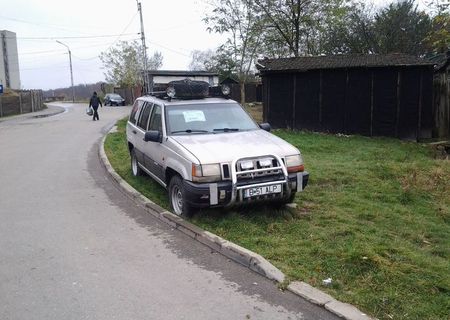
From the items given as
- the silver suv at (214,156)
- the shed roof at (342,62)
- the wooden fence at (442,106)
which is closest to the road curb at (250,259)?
the silver suv at (214,156)

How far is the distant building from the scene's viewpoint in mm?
70700

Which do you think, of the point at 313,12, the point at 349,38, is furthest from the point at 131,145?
the point at 349,38

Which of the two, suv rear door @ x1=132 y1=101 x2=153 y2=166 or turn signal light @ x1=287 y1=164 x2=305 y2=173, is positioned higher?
suv rear door @ x1=132 y1=101 x2=153 y2=166

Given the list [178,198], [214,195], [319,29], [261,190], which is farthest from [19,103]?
[261,190]

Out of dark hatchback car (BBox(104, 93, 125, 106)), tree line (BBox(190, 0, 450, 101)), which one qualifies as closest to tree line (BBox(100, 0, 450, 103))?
tree line (BBox(190, 0, 450, 101))

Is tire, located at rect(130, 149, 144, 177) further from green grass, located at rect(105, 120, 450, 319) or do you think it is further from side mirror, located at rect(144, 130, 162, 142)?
side mirror, located at rect(144, 130, 162, 142)

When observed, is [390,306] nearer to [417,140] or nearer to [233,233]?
[233,233]

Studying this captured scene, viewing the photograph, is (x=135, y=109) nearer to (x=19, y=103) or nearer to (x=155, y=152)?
(x=155, y=152)

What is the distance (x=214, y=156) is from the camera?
6066 millimetres

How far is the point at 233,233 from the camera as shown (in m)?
5.81

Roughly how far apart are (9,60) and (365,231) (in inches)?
3099

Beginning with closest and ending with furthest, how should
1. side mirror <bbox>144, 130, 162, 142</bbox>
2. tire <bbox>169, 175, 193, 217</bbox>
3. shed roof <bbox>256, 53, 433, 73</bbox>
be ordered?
tire <bbox>169, 175, 193, 217</bbox> → side mirror <bbox>144, 130, 162, 142</bbox> → shed roof <bbox>256, 53, 433, 73</bbox>

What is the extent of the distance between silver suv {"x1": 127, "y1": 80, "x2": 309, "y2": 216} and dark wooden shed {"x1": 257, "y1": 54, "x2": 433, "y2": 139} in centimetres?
829

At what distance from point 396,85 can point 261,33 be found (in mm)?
13253
